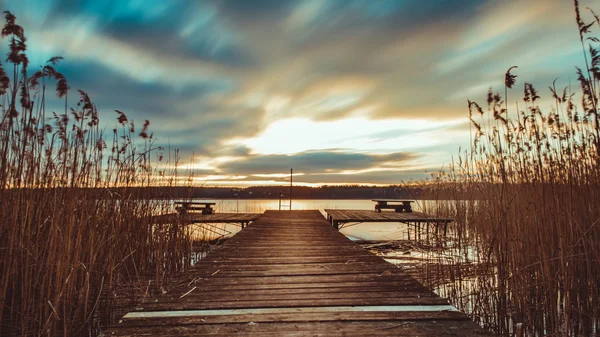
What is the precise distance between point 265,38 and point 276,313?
6548mm

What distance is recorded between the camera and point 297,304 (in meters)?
2.48

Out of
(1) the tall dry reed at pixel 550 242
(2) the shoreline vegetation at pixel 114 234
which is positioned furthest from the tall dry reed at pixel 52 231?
(1) the tall dry reed at pixel 550 242

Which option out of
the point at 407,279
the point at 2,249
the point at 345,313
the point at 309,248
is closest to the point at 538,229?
the point at 407,279

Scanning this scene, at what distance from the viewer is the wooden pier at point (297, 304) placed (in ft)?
6.63

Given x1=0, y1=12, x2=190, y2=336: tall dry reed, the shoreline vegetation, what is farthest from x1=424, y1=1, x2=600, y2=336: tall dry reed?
x1=0, y1=12, x2=190, y2=336: tall dry reed

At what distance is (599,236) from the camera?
2.92 metres

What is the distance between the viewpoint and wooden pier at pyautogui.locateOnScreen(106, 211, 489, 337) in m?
2.02

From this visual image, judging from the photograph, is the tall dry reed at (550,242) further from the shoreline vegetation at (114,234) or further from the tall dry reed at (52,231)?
the tall dry reed at (52,231)

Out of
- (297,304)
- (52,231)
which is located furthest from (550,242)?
(52,231)

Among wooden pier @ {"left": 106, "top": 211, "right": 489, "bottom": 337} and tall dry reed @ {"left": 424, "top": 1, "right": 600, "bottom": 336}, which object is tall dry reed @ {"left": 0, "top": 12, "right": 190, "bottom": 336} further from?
tall dry reed @ {"left": 424, "top": 1, "right": 600, "bottom": 336}

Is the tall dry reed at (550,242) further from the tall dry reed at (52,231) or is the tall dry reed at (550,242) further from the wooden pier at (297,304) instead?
the tall dry reed at (52,231)

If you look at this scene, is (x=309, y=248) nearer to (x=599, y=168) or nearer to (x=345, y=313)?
(x=345, y=313)

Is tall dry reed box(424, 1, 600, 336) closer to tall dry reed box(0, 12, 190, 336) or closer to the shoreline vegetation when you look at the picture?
the shoreline vegetation

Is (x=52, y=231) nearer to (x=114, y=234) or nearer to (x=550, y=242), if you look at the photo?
(x=114, y=234)
